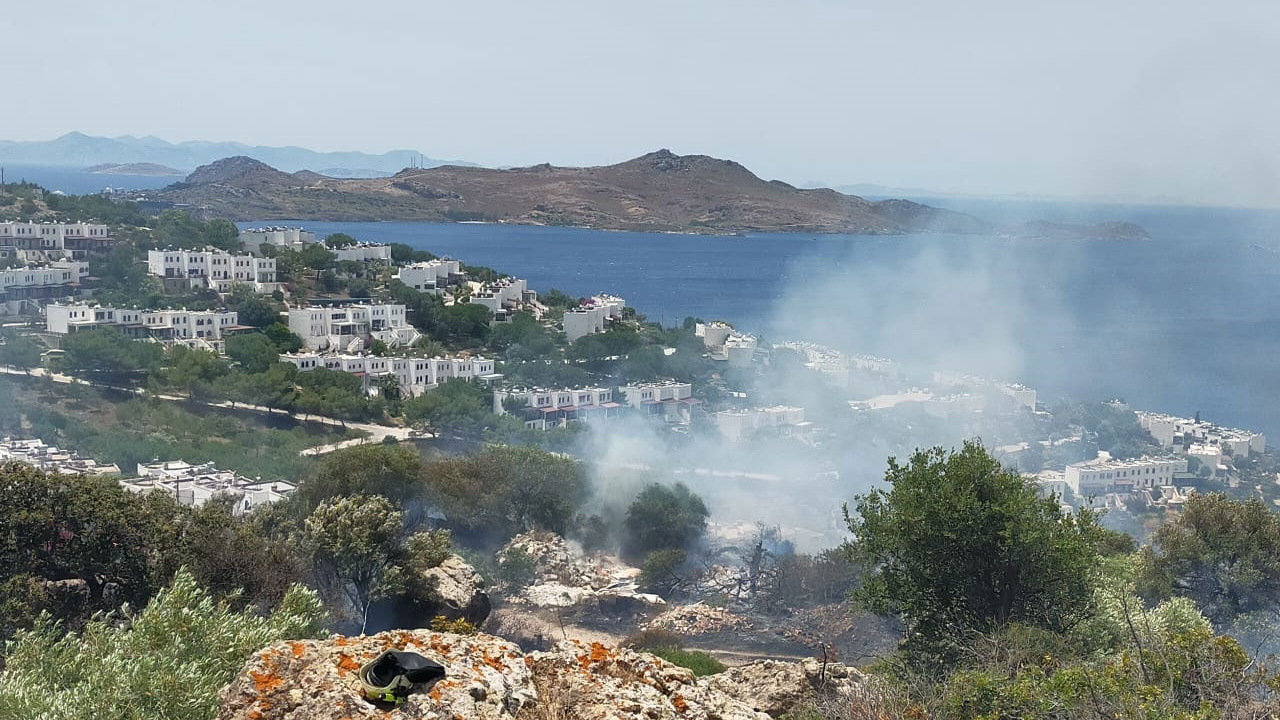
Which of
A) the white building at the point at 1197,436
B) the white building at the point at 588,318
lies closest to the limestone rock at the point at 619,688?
the white building at the point at 1197,436

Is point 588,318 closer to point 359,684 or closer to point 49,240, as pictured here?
point 49,240

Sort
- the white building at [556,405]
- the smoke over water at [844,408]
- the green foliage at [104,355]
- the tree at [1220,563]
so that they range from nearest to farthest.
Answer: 1. the tree at [1220,563]
2. the smoke over water at [844,408]
3. the green foliage at [104,355]
4. the white building at [556,405]

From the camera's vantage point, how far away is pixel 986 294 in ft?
204

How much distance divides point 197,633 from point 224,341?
2518 centimetres

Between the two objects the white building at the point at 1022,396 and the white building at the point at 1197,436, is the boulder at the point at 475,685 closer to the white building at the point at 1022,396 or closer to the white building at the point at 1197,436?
the white building at the point at 1197,436

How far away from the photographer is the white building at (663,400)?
27.2 metres

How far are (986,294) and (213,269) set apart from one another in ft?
139

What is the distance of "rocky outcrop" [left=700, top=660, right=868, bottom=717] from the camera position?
6.27 metres

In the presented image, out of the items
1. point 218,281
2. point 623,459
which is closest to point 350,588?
point 623,459

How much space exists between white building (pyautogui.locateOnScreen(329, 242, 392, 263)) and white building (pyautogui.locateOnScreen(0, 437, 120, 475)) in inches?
849

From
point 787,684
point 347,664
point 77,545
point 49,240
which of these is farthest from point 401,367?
point 347,664

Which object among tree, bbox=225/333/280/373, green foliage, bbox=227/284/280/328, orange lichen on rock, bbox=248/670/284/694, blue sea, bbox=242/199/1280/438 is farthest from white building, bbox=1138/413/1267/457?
orange lichen on rock, bbox=248/670/284/694

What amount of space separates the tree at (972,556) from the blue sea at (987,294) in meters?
29.8

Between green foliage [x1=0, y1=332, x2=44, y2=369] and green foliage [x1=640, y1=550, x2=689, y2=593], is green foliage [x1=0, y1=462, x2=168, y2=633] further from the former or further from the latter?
green foliage [x1=0, y1=332, x2=44, y2=369]
